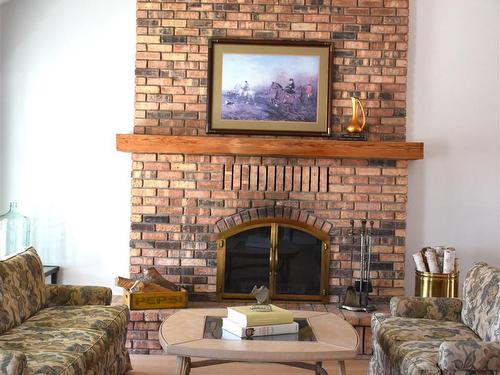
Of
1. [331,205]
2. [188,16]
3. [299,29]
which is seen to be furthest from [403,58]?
[188,16]

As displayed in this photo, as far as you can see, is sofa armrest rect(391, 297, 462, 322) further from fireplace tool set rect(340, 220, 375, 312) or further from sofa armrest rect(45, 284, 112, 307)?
sofa armrest rect(45, 284, 112, 307)

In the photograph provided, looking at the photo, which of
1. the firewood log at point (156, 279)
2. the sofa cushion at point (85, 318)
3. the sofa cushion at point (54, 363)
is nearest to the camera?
the sofa cushion at point (54, 363)

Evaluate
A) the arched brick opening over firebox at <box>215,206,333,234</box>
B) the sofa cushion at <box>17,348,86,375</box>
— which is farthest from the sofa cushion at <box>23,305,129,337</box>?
the arched brick opening over firebox at <box>215,206,333,234</box>

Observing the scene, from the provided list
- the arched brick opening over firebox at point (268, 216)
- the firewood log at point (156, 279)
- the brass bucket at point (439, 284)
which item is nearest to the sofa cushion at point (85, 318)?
the firewood log at point (156, 279)

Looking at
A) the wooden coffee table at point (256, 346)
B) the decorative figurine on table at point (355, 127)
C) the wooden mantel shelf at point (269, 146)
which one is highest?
the decorative figurine on table at point (355, 127)

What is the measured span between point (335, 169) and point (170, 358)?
1789 mm

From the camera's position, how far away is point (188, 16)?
510 centimetres

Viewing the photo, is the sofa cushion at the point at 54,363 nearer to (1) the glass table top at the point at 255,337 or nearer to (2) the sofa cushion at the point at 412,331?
(1) the glass table top at the point at 255,337

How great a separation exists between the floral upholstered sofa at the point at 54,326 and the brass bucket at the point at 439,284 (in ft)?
6.81

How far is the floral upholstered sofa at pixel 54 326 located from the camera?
9.59 ft

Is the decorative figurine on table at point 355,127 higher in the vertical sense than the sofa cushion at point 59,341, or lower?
higher

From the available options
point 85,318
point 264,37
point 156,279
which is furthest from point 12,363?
point 264,37

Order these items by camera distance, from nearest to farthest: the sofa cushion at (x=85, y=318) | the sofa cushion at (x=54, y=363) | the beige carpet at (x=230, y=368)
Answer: the sofa cushion at (x=54, y=363) → the sofa cushion at (x=85, y=318) → the beige carpet at (x=230, y=368)

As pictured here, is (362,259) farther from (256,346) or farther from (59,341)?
(59,341)
